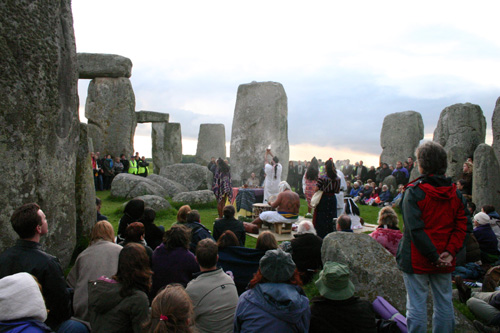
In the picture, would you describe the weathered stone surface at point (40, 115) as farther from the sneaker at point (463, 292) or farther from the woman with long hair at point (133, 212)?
the sneaker at point (463, 292)

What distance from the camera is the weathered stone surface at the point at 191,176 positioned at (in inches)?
591

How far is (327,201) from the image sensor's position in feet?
22.4

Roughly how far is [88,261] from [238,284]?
1.61 m

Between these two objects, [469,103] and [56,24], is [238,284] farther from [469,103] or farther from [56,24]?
[469,103]

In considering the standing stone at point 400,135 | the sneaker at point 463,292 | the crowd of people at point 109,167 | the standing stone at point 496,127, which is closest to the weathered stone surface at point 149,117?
the crowd of people at point 109,167

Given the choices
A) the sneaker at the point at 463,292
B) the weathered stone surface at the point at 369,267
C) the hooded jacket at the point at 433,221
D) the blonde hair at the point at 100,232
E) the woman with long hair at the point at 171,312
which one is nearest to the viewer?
the woman with long hair at the point at 171,312

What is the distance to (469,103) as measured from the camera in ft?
38.5

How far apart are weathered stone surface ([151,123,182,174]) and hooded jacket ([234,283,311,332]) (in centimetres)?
1921

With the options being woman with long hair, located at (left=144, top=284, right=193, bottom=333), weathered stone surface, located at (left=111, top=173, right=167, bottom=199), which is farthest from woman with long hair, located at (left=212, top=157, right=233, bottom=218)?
woman with long hair, located at (left=144, top=284, right=193, bottom=333)

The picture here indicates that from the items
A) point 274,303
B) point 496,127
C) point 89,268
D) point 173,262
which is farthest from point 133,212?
point 496,127

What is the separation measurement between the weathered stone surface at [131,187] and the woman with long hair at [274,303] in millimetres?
9448

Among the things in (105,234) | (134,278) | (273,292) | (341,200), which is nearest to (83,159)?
(105,234)

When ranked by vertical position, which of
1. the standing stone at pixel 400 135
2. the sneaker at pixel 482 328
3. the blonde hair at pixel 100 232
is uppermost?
A: the standing stone at pixel 400 135

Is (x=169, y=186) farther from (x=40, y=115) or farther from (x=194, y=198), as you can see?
(x=40, y=115)
